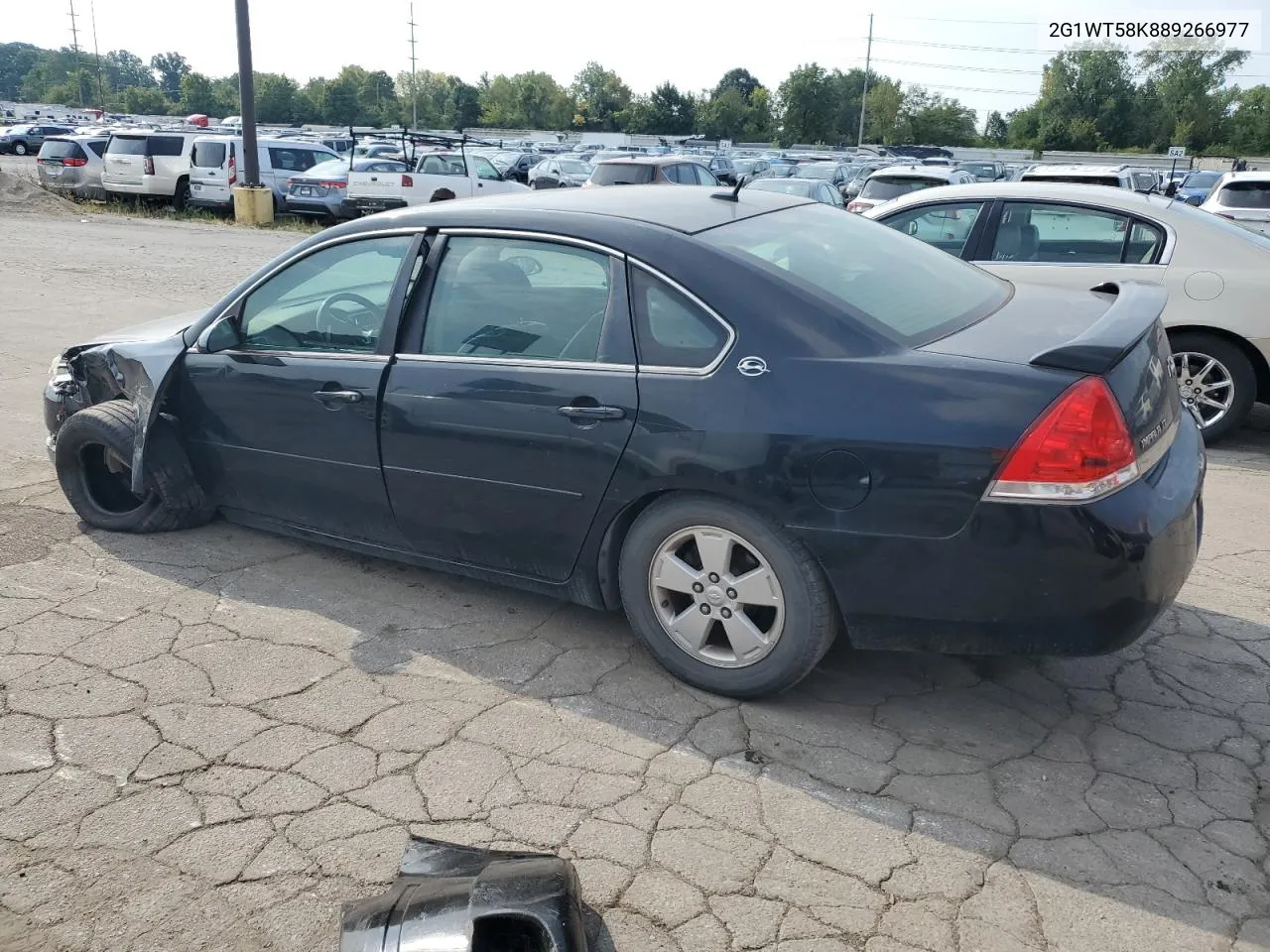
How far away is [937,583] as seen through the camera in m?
3.16

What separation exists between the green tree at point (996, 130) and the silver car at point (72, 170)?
2881 inches

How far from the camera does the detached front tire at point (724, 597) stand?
3348 mm

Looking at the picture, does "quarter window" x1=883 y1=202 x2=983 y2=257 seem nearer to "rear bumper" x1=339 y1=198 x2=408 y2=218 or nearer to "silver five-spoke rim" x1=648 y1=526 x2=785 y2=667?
"silver five-spoke rim" x1=648 y1=526 x2=785 y2=667

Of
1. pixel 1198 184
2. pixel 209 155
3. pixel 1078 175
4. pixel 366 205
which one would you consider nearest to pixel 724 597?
pixel 1078 175

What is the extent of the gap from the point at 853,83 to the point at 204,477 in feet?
323

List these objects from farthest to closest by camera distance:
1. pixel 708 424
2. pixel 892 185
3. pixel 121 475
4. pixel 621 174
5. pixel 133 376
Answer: pixel 621 174, pixel 892 185, pixel 121 475, pixel 133 376, pixel 708 424

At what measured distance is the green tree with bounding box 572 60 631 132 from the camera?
102 meters

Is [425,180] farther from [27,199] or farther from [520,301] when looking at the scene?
[520,301]

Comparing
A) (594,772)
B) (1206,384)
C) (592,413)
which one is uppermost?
(592,413)

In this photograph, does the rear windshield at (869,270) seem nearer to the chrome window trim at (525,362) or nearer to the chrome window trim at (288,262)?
the chrome window trim at (525,362)

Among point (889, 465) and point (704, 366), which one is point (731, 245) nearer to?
point (704, 366)

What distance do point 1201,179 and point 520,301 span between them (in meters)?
30.9

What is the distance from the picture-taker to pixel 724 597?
3.50 metres

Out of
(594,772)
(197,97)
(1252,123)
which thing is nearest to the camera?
(594,772)
